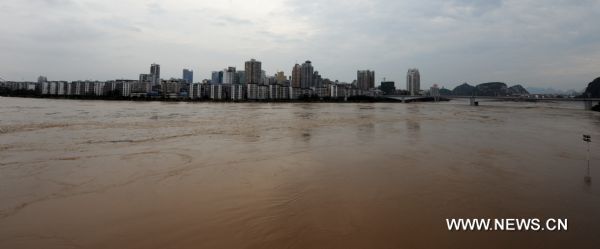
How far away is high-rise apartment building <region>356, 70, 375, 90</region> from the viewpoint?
7515 inches

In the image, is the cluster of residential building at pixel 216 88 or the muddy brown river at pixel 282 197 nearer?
the muddy brown river at pixel 282 197

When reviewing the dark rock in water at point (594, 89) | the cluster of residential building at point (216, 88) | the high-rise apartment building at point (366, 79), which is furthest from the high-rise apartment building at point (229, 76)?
the dark rock in water at point (594, 89)

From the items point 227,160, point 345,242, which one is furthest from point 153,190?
point 345,242

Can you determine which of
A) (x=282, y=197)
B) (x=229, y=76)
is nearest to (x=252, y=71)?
(x=229, y=76)

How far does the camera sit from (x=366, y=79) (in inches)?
7515

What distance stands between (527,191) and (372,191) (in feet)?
11.2

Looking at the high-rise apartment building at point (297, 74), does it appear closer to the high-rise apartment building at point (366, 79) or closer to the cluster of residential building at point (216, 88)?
the cluster of residential building at point (216, 88)

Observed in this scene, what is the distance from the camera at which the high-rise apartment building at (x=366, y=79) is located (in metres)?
191

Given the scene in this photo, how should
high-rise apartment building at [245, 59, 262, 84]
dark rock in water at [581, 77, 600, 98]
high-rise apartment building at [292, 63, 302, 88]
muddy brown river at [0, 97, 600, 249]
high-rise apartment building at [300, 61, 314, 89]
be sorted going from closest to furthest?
muddy brown river at [0, 97, 600, 249] < dark rock in water at [581, 77, 600, 98] < high-rise apartment building at [245, 59, 262, 84] < high-rise apartment building at [300, 61, 314, 89] < high-rise apartment building at [292, 63, 302, 88]

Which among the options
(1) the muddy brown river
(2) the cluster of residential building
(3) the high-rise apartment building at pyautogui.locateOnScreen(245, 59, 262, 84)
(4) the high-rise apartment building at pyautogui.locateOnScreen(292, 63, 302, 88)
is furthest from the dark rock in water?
(1) the muddy brown river

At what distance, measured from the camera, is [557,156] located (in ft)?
37.4

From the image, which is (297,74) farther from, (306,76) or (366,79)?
(366,79)

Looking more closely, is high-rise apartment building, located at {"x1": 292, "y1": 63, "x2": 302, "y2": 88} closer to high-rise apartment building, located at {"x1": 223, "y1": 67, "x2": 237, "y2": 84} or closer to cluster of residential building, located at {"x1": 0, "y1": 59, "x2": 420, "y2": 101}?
cluster of residential building, located at {"x1": 0, "y1": 59, "x2": 420, "y2": 101}

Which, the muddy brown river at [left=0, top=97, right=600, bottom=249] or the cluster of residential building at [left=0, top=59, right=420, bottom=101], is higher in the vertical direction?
the cluster of residential building at [left=0, top=59, right=420, bottom=101]
